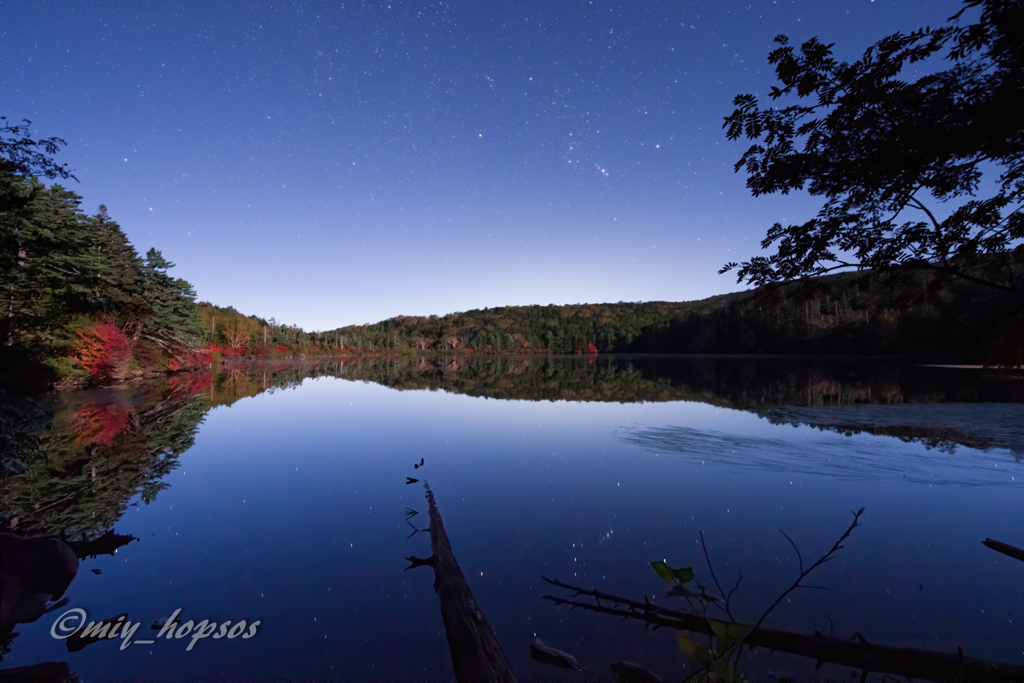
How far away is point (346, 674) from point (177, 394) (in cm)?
2589

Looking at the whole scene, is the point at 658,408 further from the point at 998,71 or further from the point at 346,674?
the point at 346,674

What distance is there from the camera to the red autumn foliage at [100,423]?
466 inches

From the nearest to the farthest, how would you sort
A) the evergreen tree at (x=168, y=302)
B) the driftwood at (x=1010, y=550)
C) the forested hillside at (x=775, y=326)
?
1. the driftwood at (x=1010, y=550)
2. the forested hillside at (x=775, y=326)
3. the evergreen tree at (x=168, y=302)

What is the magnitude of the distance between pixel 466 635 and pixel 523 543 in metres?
2.71

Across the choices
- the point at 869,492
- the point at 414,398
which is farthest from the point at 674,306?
the point at 869,492

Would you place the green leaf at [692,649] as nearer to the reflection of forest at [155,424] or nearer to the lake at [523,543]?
the lake at [523,543]

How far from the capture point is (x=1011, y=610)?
420 cm

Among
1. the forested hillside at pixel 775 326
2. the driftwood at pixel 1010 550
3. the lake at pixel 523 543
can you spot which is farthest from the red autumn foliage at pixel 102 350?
the driftwood at pixel 1010 550

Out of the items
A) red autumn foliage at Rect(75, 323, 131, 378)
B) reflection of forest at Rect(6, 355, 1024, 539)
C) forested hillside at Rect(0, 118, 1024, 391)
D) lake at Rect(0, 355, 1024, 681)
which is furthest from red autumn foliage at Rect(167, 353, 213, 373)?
lake at Rect(0, 355, 1024, 681)

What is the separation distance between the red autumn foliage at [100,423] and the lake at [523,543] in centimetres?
32

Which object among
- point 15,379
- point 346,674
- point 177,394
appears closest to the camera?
point 346,674

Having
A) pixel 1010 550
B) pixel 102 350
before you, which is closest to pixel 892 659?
pixel 1010 550

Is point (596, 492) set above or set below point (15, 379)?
below

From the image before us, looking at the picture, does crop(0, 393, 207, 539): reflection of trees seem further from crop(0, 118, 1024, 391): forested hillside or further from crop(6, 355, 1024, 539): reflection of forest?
crop(0, 118, 1024, 391): forested hillside
